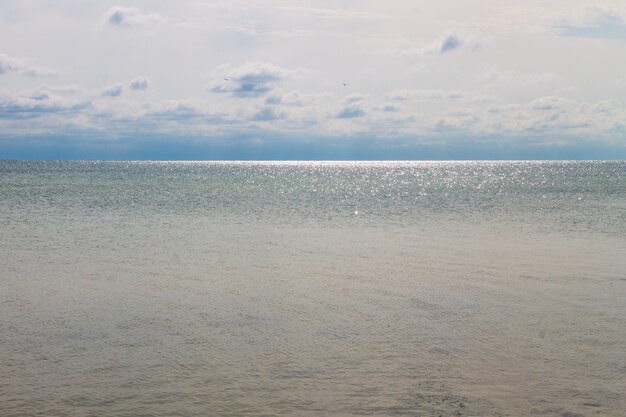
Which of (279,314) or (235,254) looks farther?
(235,254)

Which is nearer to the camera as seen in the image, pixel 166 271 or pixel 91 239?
pixel 166 271

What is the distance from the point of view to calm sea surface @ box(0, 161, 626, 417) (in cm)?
1028

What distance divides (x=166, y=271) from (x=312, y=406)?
42.4 feet

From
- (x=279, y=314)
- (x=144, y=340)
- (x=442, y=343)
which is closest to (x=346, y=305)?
(x=279, y=314)

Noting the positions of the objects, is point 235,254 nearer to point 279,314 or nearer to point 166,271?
point 166,271

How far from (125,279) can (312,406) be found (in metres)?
12.2

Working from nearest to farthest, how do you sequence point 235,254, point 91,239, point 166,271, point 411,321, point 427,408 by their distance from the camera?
1. point 427,408
2. point 411,321
3. point 166,271
4. point 235,254
5. point 91,239

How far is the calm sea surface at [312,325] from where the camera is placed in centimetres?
1028

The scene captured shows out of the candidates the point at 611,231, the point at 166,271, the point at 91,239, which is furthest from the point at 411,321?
the point at 611,231

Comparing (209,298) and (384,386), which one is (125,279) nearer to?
(209,298)

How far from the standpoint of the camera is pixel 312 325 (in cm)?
1471

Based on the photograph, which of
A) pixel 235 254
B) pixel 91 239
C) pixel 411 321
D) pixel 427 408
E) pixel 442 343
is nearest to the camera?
pixel 427 408

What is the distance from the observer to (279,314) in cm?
1573

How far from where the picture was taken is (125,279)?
66.3 ft
